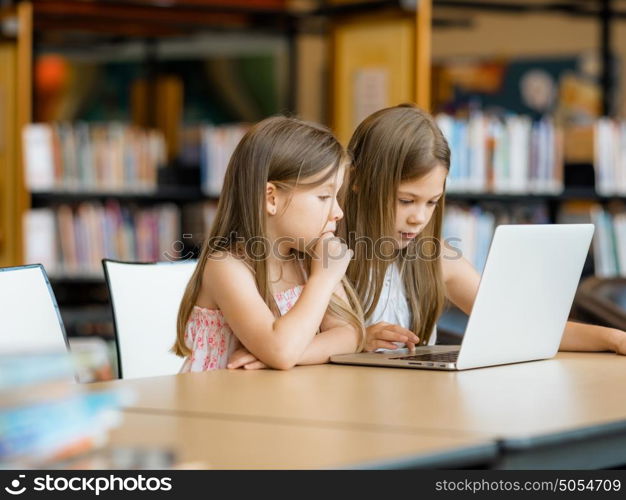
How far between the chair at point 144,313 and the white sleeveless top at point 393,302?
452 mm

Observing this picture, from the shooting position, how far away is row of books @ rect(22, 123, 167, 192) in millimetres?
4477

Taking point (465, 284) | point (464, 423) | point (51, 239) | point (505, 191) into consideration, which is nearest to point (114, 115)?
point (51, 239)

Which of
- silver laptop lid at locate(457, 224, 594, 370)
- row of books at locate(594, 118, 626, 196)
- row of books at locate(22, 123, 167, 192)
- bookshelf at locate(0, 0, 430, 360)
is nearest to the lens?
silver laptop lid at locate(457, 224, 594, 370)

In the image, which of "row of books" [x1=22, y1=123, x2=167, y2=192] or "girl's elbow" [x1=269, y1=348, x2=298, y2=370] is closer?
"girl's elbow" [x1=269, y1=348, x2=298, y2=370]

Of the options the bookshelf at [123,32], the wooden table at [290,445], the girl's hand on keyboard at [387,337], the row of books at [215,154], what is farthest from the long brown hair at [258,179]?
the row of books at [215,154]

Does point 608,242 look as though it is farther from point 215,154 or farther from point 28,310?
point 28,310

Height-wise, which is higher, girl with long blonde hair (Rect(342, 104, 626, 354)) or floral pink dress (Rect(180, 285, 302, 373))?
girl with long blonde hair (Rect(342, 104, 626, 354))

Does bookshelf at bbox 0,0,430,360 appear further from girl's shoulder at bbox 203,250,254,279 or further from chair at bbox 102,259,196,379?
girl's shoulder at bbox 203,250,254,279

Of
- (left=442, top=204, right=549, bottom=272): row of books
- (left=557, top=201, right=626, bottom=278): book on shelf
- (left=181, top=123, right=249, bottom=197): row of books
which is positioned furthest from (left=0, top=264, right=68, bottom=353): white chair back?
(left=557, top=201, right=626, bottom=278): book on shelf

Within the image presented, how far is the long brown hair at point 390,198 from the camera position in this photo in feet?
7.19

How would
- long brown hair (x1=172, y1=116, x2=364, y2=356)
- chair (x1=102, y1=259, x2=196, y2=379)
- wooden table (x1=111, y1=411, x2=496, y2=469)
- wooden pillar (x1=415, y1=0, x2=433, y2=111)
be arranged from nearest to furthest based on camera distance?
wooden table (x1=111, y1=411, x2=496, y2=469), long brown hair (x1=172, y1=116, x2=364, y2=356), chair (x1=102, y1=259, x2=196, y2=379), wooden pillar (x1=415, y1=0, x2=433, y2=111)

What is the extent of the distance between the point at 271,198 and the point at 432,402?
0.70 metres

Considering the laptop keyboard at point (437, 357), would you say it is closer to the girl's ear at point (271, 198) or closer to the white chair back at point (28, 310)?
the girl's ear at point (271, 198)

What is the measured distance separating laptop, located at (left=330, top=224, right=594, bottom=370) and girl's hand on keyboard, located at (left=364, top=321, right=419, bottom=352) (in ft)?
0.08
